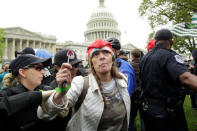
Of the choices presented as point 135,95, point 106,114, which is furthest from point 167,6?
point 106,114

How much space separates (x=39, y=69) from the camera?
A: 7.42ft

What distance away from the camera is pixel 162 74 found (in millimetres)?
2781

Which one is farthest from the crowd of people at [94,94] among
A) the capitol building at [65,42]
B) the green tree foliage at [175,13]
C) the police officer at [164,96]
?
the capitol building at [65,42]

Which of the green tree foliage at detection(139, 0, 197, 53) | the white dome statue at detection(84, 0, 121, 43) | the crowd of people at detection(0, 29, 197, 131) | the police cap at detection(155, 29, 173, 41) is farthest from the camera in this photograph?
the white dome statue at detection(84, 0, 121, 43)

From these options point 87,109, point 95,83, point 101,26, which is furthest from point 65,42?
point 87,109

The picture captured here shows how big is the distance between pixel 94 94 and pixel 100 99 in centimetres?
10

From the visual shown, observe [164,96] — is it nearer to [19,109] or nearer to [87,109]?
[87,109]

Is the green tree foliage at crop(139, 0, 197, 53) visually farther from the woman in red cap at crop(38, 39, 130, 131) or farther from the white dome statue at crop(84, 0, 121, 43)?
the white dome statue at crop(84, 0, 121, 43)

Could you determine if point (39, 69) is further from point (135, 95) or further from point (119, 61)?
point (135, 95)

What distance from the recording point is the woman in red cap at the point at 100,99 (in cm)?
220

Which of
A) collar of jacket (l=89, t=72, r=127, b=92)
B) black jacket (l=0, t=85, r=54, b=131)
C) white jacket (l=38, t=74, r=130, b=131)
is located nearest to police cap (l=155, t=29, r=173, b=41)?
collar of jacket (l=89, t=72, r=127, b=92)

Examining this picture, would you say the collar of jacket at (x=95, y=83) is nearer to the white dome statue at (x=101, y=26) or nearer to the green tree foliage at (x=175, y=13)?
the green tree foliage at (x=175, y=13)

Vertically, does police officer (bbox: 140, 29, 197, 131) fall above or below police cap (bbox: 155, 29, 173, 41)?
below

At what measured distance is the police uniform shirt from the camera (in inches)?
103
